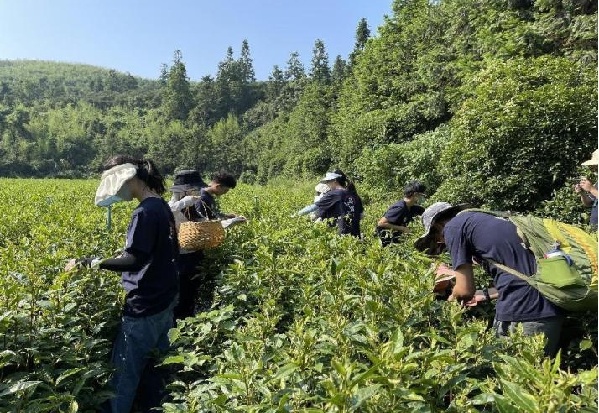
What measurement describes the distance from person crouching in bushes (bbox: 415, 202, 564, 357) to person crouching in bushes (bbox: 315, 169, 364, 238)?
2.90m

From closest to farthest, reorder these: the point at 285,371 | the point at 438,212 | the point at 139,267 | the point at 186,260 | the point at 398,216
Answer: the point at 285,371, the point at 139,267, the point at 438,212, the point at 186,260, the point at 398,216

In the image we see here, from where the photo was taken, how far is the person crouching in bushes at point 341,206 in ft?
18.8

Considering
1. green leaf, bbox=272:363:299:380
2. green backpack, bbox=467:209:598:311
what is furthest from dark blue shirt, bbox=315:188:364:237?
green leaf, bbox=272:363:299:380

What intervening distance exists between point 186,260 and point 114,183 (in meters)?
1.38

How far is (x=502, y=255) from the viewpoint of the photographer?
259cm

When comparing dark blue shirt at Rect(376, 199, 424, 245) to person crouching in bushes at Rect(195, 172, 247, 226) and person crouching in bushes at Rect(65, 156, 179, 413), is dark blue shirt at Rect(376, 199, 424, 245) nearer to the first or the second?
person crouching in bushes at Rect(195, 172, 247, 226)

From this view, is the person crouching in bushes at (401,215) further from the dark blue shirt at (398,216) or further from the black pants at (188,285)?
the black pants at (188,285)

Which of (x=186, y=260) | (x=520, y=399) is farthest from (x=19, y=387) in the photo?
(x=186, y=260)

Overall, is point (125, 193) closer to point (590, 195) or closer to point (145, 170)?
point (145, 170)

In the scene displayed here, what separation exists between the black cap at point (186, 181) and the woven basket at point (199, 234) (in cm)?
63

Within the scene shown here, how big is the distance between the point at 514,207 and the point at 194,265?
5.73 m

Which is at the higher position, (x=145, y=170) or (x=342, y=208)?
(x=145, y=170)

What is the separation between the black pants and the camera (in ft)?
13.8

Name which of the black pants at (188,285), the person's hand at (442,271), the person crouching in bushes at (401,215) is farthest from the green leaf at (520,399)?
the person crouching in bushes at (401,215)
